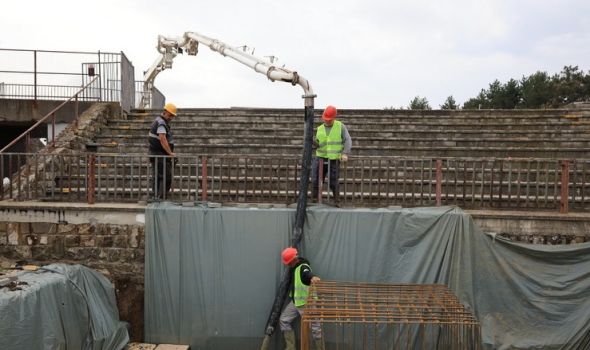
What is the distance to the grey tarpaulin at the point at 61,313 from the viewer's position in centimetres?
505

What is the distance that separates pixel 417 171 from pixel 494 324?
3.35 meters

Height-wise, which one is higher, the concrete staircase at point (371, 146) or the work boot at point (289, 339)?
the concrete staircase at point (371, 146)

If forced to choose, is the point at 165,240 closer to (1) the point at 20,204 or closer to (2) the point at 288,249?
(2) the point at 288,249

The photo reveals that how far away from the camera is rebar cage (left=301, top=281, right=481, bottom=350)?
5070mm

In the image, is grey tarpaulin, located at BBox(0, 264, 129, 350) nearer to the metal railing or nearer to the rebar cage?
the metal railing

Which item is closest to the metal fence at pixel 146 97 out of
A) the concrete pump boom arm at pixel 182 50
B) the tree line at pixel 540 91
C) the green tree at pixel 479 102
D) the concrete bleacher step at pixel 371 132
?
the concrete pump boom arm at pixel 182 50

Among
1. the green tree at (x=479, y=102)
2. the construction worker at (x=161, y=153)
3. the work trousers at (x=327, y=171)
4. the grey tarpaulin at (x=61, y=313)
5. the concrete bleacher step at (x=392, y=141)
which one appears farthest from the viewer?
the green tree at (x=479, y=102)

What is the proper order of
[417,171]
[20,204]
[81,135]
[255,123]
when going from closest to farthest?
[20,204]
[417,171]
[81,135]
[255,123]

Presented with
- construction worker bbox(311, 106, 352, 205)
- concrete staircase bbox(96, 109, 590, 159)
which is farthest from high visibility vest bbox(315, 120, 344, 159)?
concrete staircase bbox(96, 109, 590, 159)

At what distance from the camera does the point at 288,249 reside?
257 inches

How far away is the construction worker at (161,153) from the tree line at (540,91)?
34.8 metres

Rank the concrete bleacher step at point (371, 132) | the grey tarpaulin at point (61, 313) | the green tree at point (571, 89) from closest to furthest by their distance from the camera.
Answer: the grey tarpaulin at point (61, 313) < the concrete bleacher step at point (371, 132) < the green tree at point (571, 89)

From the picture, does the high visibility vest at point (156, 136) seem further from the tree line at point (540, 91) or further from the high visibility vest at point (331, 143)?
the tree line at point (540, 91)

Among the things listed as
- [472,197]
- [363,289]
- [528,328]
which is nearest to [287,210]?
[363,289]
